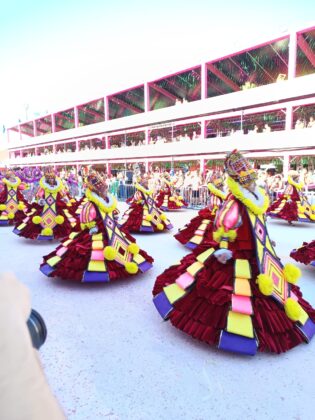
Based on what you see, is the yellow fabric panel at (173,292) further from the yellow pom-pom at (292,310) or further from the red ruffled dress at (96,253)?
the red ruffled dress at (96,253)

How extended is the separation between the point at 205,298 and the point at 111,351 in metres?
0.88

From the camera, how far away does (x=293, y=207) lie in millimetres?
8133

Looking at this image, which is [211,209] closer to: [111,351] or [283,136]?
[111,351]

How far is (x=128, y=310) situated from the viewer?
3.33 m

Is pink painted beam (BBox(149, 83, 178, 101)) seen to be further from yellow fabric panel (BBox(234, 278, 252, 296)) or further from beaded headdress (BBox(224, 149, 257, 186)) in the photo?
yellow fabric panel (BBox(234, 278, 252, 296))

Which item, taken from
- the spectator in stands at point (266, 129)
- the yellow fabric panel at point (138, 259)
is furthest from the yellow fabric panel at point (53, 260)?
the spectator in stands at point (266, 129)

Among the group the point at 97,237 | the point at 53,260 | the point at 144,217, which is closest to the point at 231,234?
the point at 97,237

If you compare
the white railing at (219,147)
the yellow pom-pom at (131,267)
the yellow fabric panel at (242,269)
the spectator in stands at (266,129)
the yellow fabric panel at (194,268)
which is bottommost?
the yellow pom-pom at (131,267)

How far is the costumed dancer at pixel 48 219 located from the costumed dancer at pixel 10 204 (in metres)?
1.83

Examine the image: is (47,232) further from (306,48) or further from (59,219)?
(306,48)

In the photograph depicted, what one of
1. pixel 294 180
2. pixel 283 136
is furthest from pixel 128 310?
pixel 283 136

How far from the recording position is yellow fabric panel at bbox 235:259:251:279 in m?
2.58

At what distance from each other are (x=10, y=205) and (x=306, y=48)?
15744 mm

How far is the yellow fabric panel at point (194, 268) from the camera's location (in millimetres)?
2789
